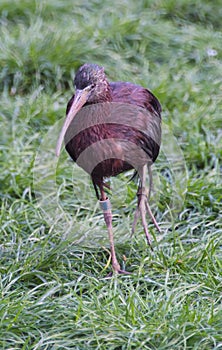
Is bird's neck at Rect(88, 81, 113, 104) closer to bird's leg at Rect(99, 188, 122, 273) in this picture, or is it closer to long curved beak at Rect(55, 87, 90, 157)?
long curved beak at Rect(55, 87, 90, 157)

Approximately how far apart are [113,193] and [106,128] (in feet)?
3.51

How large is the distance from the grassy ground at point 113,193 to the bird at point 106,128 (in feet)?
1.16

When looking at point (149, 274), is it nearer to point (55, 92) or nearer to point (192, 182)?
point (192, 182)

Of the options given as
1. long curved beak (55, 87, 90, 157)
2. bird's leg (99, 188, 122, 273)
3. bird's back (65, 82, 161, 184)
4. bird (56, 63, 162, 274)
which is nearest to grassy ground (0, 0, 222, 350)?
A: bird's leg (99, 188, 122, 273)

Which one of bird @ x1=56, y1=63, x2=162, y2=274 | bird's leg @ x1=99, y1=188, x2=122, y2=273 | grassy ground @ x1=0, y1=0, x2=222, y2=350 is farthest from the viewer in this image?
bird's leg @ x1=99, y1=188, x2=122, y2=273

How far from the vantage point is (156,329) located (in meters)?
3.25

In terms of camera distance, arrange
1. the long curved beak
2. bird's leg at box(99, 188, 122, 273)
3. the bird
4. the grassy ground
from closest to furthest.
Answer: the grassy ground → the long curved beak → the bird → bird's leg at box(99, 188, 122, 273)

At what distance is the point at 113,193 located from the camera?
4.79 m

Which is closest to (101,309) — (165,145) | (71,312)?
(71,312)

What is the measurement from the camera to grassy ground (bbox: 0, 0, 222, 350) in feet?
11.1

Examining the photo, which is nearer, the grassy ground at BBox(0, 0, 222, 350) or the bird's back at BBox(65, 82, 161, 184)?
the grassy ground at BBox(0, 0, 222, 350)

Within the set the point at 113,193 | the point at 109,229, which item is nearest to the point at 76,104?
the point at 109,229

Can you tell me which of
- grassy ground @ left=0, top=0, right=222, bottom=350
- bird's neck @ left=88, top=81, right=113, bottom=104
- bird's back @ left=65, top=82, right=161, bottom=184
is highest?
bird's neck @ left=88, top=81, right=113, bottom=104

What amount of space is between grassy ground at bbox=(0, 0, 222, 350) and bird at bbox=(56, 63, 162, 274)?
35 centimetres
